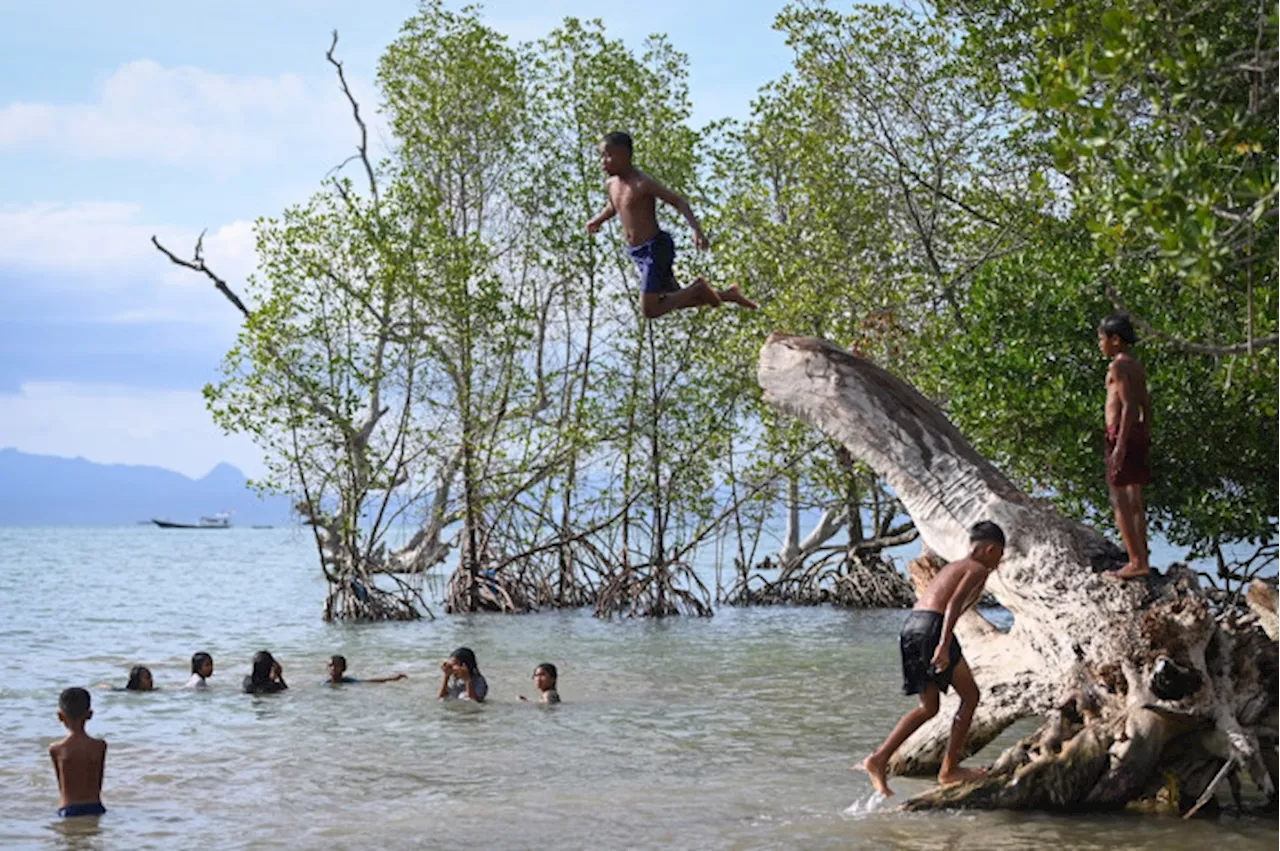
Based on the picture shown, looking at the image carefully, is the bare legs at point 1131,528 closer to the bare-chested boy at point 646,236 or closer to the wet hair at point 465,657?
the bare-chested boy at point 646,236

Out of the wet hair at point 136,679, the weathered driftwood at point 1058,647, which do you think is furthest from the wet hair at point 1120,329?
the wet hair at point 136,679

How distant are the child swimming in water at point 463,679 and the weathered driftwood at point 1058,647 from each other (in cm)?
582

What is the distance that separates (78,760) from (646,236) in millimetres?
4945

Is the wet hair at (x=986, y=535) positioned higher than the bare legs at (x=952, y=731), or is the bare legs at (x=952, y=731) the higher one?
the wet hair at (x=986, y=535)

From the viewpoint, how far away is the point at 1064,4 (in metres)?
12.7

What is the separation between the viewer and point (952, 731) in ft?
30.1

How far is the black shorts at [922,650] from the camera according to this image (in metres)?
8.66

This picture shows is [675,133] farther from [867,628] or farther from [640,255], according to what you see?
[640,255]

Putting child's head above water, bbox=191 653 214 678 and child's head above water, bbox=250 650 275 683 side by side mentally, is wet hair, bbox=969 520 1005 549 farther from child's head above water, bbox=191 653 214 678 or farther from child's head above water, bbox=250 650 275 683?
child's head above water, bbox=191 653 214 678

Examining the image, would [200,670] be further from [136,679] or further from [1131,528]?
[1131,528]

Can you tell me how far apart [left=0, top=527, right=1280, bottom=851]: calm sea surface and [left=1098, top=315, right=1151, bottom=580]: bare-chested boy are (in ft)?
5.96

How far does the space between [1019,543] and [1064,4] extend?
219 inches

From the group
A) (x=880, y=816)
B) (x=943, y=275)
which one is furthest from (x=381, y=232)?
(x=880, y=816)

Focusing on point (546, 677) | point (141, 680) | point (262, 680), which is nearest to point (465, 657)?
point (546, 677)
